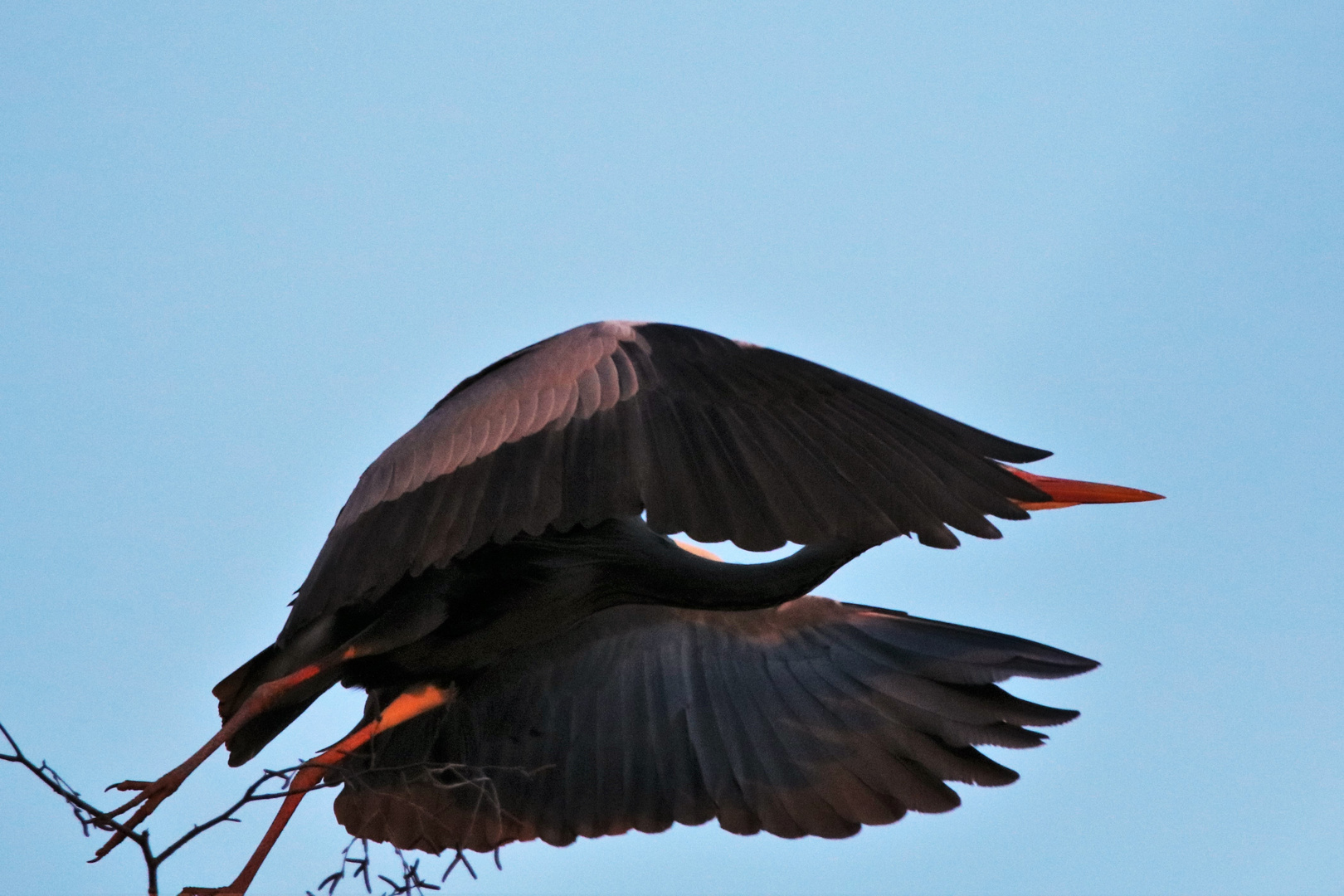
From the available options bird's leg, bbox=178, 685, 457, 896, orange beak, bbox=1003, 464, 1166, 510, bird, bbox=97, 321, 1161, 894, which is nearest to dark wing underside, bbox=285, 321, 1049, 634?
bird, bbox=97, 321, 1161, 894

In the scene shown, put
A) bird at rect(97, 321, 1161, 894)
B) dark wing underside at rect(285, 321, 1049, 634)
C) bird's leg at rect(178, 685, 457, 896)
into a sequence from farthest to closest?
bird's leg at rect(178, 685, 457, 896)
bird at rect(97, 321, 1161, 894)
dark wing underside at rect(285, 321, 1049, 634)

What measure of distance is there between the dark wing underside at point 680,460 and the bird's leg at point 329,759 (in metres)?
0.72

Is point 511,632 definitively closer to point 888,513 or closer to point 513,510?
point 513,510

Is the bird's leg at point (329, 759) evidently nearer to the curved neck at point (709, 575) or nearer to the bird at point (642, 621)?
the bird at point (642, 621)

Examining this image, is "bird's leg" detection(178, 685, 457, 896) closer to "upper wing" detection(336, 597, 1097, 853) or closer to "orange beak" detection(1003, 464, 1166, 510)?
"upper wing" detection(336, 597, 1097, 853)

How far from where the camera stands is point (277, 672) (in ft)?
16.4

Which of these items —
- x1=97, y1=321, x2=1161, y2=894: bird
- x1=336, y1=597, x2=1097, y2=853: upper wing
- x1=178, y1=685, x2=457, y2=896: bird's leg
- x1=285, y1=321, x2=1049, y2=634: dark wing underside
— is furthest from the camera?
x1=336, y1=597, x2=1097, y2=853: upper wing

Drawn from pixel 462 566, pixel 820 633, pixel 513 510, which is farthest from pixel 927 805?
pixel 513 510

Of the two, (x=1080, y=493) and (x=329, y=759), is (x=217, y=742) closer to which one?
(x=329, y=759)

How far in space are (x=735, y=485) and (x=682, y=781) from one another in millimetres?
2045

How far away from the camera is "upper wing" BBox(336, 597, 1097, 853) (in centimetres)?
546

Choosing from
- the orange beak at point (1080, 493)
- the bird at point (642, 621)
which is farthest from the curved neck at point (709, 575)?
the orange beak at point (1080, 493)

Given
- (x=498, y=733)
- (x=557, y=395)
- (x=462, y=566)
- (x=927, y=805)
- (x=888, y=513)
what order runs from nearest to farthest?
(x=888, y=513) < (x=557, y=395) < (x=462, y=566) < (x=927, y=805) < (x=498, y=733)

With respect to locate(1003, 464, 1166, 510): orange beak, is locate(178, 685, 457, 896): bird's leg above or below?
below
